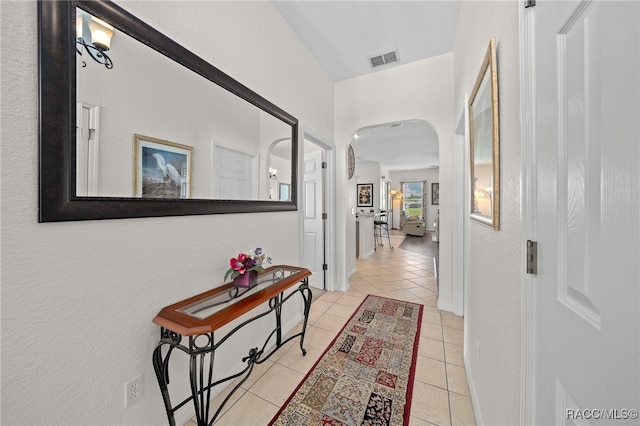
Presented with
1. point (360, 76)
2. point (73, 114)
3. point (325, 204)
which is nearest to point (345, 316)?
point (325, 204)

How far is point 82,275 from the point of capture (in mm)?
917

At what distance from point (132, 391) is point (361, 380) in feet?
4.40

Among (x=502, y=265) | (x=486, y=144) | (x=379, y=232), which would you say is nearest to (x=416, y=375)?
(x=502, y=265)

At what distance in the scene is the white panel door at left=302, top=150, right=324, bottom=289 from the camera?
131 inches

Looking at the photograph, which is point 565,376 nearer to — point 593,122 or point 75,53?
point 593,122

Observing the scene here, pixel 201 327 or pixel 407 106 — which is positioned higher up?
pixel 407 106

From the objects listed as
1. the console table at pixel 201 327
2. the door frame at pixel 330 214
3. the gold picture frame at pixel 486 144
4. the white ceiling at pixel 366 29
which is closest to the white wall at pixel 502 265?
the gold picture frame at pixel 486 144

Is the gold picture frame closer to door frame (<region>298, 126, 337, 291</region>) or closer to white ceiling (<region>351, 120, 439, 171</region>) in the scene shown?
door frame (<region>298, 126, 337, 291</region>)

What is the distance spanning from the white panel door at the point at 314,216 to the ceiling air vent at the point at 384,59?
126cm

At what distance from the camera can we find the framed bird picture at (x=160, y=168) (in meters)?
1.12

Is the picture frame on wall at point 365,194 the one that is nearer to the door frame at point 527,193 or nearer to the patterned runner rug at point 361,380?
the patterned runner rug at point 361,380

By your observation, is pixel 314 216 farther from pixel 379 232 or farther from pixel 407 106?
pixel 379 232

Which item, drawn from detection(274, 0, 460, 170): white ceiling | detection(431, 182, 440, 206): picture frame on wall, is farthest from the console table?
detection(431, 182, 440, 206): picture frame on wall

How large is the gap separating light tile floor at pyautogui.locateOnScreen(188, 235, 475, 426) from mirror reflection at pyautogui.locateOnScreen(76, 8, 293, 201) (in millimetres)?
1312
